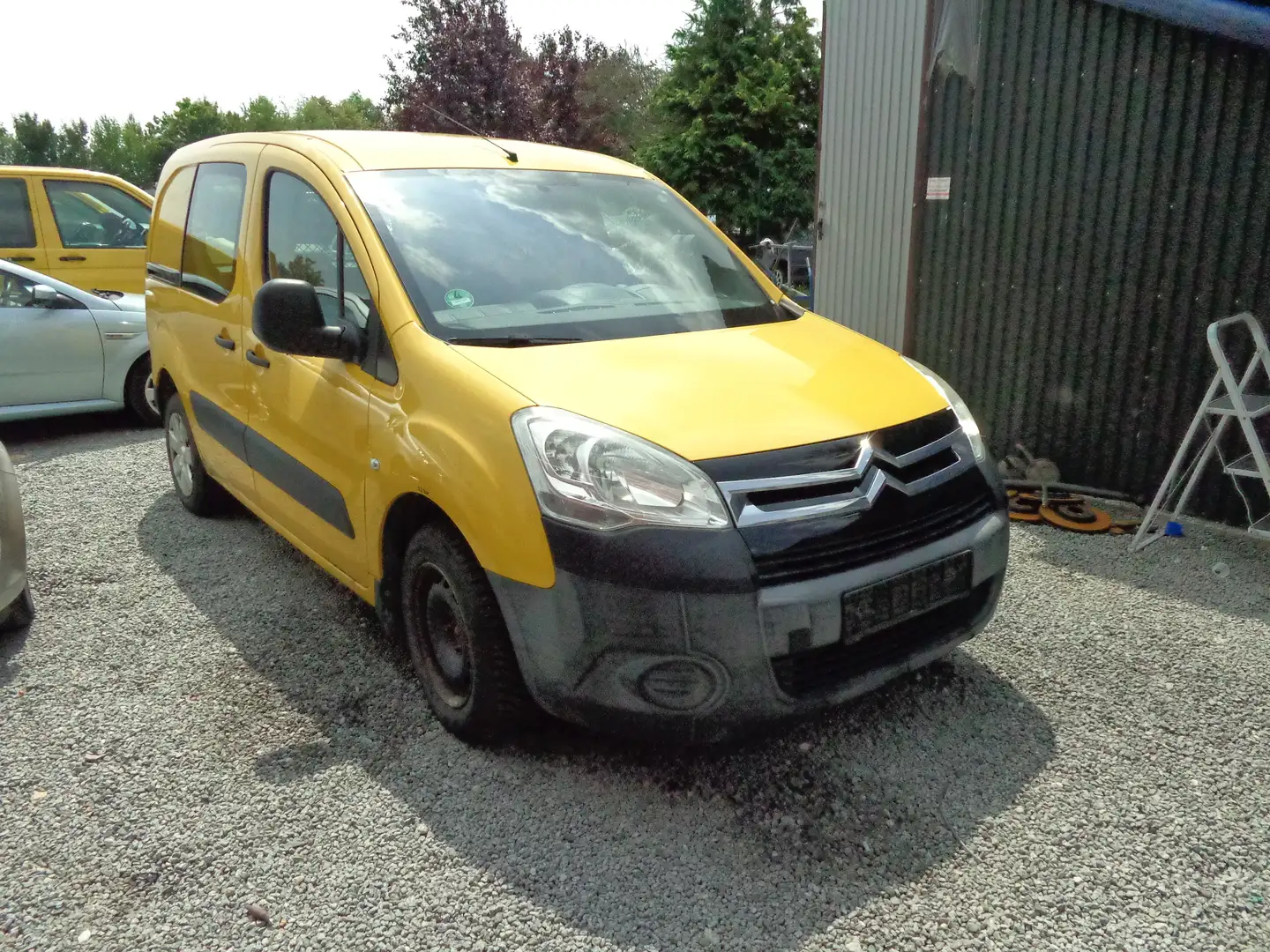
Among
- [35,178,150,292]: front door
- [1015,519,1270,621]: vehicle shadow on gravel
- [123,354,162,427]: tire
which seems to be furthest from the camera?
[35,178,150,292]: front door

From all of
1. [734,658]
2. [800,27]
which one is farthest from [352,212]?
[800,27]

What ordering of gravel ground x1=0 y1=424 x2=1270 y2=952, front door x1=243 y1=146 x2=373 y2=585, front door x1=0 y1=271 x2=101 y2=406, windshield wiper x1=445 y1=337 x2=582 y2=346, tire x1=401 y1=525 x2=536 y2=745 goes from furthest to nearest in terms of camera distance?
front door x1=0 y1=271 x2=101 y2=406, front door x1=243 y1=146 x2=373 y2=585, windshield wiper x1=445 y1=337 x2=582 y2=346, tire x1=401 y1=525 x2=536 y2=745, gravel ground x1=0 y1=424 x2=1270 y2=952

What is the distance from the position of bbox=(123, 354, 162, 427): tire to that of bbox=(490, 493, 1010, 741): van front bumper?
586cm

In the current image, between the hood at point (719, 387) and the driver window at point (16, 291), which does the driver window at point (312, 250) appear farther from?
the driver window at point (16, 291)

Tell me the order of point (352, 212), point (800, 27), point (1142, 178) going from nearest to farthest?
point (352, 212), point (1142, 178), point (800, 27)

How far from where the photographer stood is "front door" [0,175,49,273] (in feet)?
27.2

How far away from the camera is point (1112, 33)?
513 cm

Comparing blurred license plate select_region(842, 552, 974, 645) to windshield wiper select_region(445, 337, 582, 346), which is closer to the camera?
blurred license plate select_region(842, 552, 974, 645)

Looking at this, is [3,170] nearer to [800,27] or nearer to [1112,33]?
[1112,33]

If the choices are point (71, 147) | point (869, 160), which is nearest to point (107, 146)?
point (71, 147)

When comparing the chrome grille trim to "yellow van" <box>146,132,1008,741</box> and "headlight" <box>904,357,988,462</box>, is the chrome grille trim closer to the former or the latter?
"yellow van" <box>146,132,1008,741</box>

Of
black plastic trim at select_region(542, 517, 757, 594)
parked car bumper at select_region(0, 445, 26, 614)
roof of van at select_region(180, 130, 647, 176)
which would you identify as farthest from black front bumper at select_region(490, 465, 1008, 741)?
parked car bumper at select_region(0, 445, 26, 614)

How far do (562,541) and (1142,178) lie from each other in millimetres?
4392

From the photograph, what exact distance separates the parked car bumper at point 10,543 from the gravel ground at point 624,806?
0.84 feet
